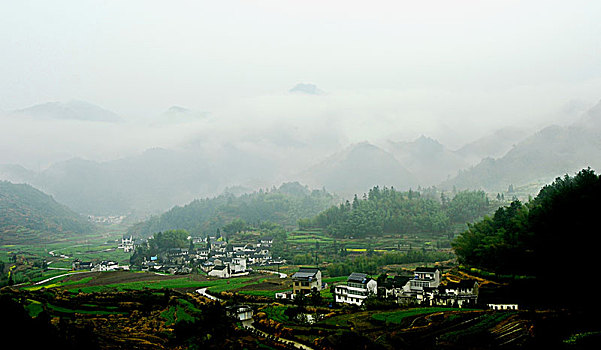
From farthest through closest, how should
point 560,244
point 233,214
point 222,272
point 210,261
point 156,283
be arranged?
1. point 233,214
2. point 210,261
3. point 222,272
4. point 156,283
5. point 560,244

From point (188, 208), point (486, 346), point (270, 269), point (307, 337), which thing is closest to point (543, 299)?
point (486, 346)

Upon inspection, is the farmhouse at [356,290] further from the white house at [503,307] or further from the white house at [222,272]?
the white house at [222,272]

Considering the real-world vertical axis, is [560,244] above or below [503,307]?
above

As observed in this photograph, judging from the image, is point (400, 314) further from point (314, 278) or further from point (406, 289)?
point (314, 278)

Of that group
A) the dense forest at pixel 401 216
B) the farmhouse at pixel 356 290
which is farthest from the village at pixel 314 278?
the dense forest at pixel 401 216

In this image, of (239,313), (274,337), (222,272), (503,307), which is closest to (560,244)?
(503,307)
